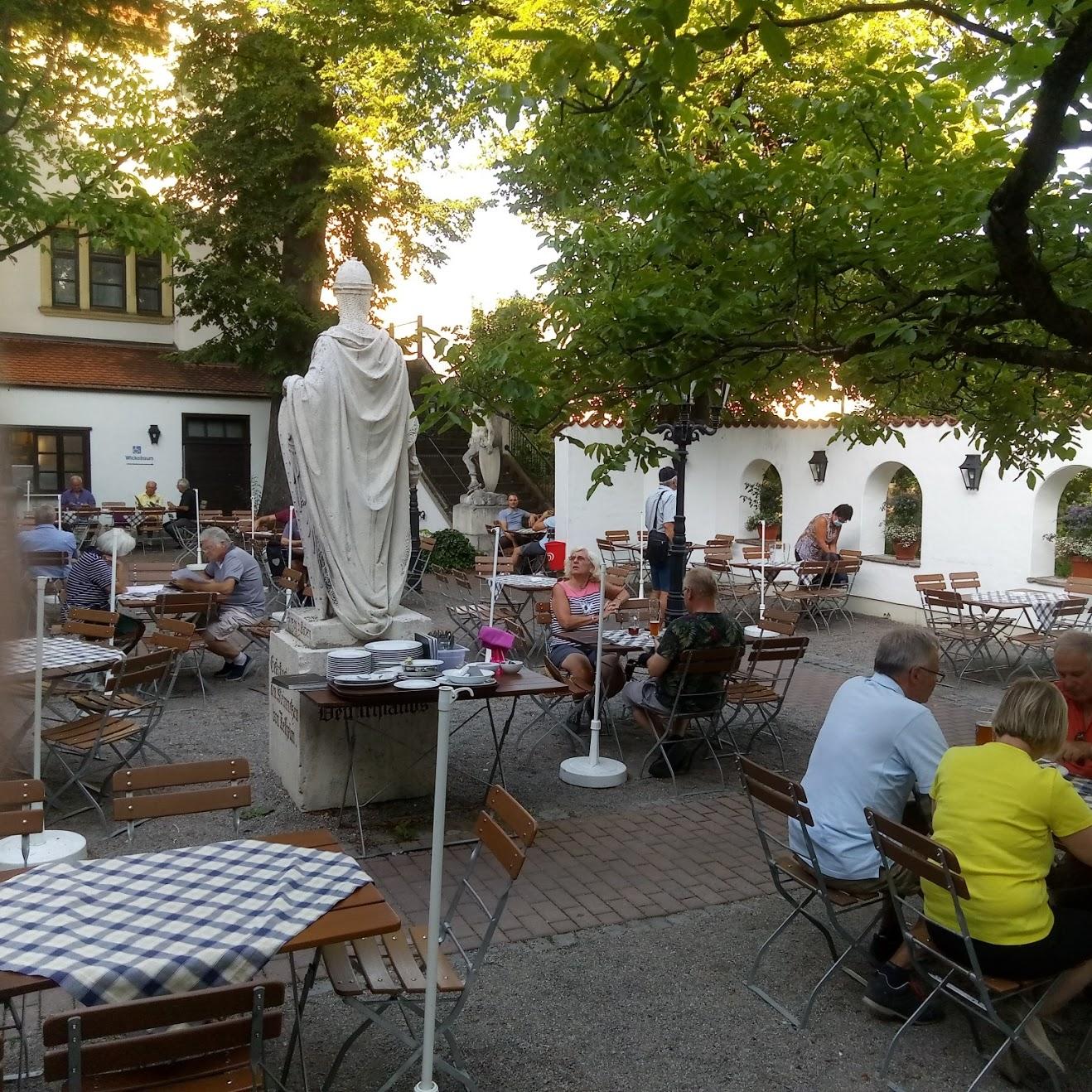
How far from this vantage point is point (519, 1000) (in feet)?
12.8

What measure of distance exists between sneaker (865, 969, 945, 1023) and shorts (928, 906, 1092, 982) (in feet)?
1.55

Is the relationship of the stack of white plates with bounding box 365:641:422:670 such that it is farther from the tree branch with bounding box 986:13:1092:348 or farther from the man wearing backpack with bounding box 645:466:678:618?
the man wearing backpack with bounding box 645:466:678:618

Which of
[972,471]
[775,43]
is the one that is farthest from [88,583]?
[972,471]

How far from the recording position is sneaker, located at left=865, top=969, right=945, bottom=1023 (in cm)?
377

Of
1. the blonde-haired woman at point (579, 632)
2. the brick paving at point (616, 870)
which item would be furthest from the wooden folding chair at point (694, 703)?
the blonde-haired woman at point (579, 632)

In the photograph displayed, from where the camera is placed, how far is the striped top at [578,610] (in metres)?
7.79

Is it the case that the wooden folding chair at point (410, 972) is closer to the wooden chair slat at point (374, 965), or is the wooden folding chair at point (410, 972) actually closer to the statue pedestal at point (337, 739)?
the wooden chair slat at point (374, 965)

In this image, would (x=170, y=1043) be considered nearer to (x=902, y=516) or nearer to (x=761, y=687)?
(x=761, y=687)

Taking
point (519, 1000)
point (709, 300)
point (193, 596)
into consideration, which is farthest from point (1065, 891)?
point (193, 596)

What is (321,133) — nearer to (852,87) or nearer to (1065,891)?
(852,87)

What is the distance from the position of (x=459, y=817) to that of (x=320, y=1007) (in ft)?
6.65

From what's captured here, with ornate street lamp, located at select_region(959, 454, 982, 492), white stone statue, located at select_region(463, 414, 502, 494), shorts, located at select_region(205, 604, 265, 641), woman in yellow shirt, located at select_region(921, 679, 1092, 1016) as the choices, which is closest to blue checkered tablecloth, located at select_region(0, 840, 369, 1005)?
woman in yellow shirt, located at select_region(921, 679, 1092, 1016)

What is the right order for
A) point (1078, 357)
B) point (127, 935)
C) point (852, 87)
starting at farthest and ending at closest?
point (852, 87) → point (1078, 357) → point (127, 935)

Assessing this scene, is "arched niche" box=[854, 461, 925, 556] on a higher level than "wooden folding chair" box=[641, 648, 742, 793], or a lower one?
higher
